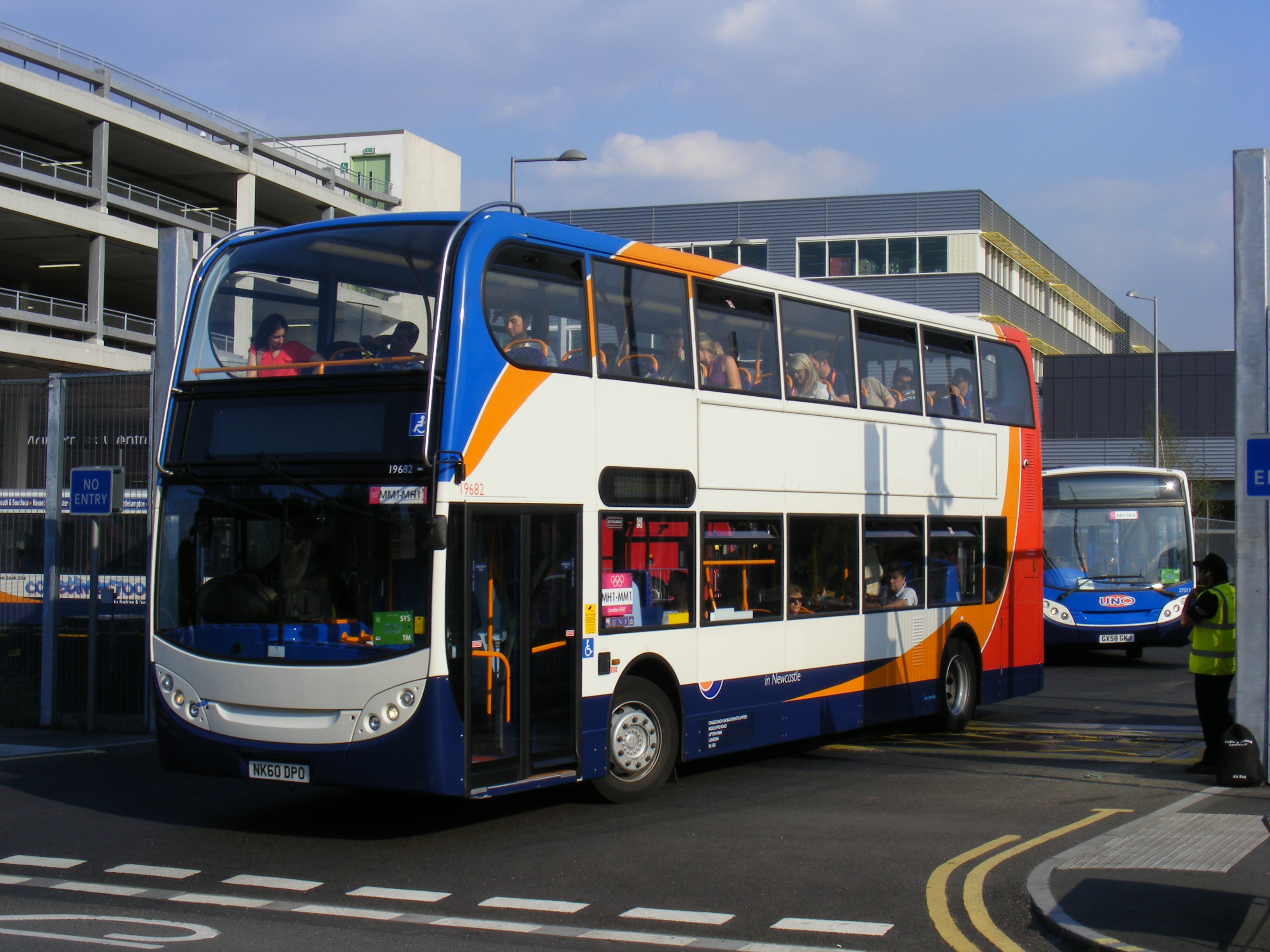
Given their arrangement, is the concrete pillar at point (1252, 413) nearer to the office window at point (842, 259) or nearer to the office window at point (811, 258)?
the office window at point (842, 259)

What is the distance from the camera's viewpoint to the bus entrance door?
345 inches

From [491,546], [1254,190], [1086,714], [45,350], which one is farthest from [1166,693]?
[45,350]

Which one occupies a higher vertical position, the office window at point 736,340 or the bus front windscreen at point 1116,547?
the office window at point 736,340

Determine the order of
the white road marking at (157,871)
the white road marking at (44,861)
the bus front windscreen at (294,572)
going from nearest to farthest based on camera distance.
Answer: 1. the white road marking at (157,871)
2. the white road marking at (44,861)
3. the bus front windscreen at (294,572)

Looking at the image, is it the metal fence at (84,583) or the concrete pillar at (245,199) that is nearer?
the metal fence at (84,583)

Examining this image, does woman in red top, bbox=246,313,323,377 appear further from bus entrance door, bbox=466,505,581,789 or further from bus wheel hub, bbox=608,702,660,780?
bus wheel hub, bbox=608,702,660,780

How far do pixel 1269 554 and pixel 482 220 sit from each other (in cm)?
664

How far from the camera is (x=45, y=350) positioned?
131 feet

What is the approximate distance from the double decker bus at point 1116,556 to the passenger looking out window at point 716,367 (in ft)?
44.4

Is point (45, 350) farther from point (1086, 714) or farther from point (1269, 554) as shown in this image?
point (1269, 554)

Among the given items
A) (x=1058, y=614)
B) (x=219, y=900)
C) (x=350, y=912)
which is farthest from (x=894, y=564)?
(x=1058, y=614)

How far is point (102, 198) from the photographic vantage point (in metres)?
43.1

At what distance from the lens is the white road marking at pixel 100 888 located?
24.7 feet

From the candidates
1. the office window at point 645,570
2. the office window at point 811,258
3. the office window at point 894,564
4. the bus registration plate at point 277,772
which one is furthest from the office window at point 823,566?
the office window at point 811,258
